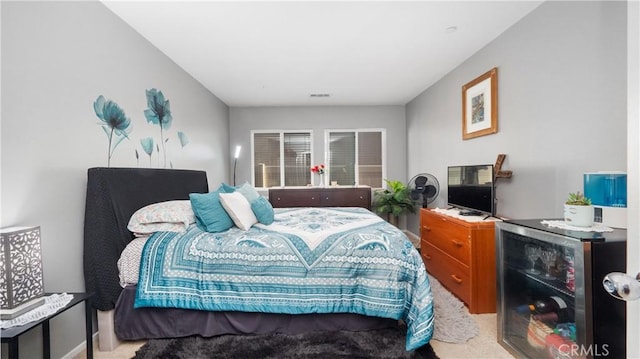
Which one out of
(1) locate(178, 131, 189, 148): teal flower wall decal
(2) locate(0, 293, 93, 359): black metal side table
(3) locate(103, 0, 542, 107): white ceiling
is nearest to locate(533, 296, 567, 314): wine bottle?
(3) locate(103, 0, 542, 107): white ceiling

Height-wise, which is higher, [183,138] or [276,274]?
[183,138]

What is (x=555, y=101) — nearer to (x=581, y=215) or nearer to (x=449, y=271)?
(x=581, y=215)

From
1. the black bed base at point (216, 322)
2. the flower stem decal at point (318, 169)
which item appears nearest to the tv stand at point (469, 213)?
the black bed base at point (216, 322)

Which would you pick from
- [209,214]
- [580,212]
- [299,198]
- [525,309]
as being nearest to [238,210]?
[209,214]

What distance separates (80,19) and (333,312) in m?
2.66

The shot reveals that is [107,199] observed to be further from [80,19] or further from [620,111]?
[620,111]

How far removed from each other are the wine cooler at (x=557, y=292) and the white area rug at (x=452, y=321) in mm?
230

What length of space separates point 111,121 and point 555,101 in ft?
11.1

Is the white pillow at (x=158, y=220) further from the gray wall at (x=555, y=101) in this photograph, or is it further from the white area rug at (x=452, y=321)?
the gray wall at (x=555, y=101)

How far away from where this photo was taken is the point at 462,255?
7.45ft

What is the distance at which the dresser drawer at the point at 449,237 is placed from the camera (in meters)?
2.22

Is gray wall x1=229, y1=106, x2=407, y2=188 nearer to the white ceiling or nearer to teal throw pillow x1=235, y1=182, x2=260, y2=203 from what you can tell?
the white ceiling

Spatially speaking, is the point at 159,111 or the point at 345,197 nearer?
the point at 159,111

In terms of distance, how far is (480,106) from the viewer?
9.07 feet
